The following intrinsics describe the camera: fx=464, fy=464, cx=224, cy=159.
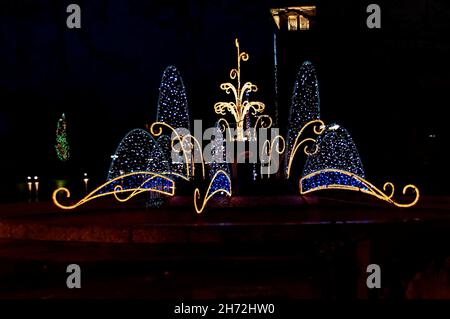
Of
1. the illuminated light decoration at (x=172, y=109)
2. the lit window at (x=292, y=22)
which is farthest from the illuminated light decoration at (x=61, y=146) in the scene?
the illuminated light decoration at (x=172, y=109)

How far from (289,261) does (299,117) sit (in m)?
13.9

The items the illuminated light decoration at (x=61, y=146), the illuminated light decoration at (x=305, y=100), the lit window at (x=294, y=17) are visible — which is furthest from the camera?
the illuminated light decoration at (x=61, y=146)

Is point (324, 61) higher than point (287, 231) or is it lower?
higher

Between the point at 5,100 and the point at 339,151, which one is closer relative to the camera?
the point at 339,151

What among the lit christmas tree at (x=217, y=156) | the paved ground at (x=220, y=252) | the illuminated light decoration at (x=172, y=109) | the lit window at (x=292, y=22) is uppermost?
the lit window at (x=292, y=22)

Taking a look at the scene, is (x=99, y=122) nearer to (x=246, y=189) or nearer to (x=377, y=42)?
(x=377, y=42)

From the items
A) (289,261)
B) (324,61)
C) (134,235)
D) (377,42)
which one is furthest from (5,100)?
(289,261)

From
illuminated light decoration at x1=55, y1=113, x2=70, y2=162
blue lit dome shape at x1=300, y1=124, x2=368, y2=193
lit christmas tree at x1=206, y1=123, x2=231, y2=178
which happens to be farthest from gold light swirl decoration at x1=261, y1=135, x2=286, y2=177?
illuminated light decoration at x1=55, y1=113, x2=70, y2=162

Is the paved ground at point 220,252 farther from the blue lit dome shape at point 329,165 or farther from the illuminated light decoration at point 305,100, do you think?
the illuminated light decoration at point 305,100

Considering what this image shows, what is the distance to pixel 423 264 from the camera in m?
5.30

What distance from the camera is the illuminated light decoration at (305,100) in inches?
731

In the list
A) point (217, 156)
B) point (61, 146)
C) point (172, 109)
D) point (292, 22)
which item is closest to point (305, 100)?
point (172, 109)

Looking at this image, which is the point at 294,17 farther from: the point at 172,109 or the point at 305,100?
the point at 172,109
